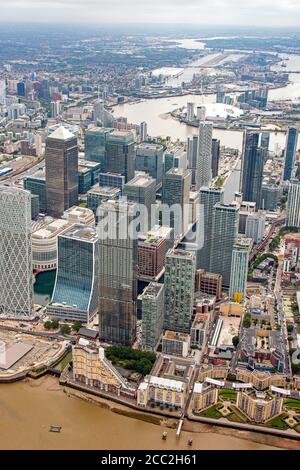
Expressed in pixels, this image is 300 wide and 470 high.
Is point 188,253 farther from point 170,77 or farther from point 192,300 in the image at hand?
point 170,77

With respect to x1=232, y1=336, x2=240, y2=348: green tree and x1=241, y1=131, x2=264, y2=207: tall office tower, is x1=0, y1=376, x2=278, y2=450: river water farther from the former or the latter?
x1=241, y1=131, x2=264, y2=207: tall office tower

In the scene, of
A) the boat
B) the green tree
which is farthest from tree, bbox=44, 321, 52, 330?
the green tree

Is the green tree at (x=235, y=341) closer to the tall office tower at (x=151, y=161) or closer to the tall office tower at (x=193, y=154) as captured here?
the tall office tower at (x=151, y=161)

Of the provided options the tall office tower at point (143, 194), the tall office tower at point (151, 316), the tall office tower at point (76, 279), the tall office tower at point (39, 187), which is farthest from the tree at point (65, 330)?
the tall office tower at point (39, 187)

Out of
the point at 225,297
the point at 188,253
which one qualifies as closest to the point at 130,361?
the point at 188,253

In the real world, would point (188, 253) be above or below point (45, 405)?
above
